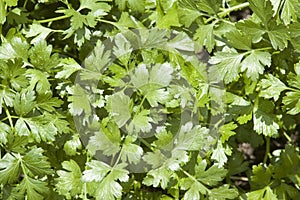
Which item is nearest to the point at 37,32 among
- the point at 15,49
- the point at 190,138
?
the point at 15,49

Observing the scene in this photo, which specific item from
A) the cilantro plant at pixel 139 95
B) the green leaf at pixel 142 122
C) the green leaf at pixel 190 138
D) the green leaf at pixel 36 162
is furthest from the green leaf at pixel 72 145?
the green leaf at pixel 190 138

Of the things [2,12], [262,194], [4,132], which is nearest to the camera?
[4,132]

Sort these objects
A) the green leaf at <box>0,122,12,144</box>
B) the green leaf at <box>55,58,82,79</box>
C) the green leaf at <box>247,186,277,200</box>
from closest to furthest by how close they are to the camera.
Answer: the green leaf at <box>0,122,12,144</box>, the green leaf at <box>55,58,82,79</box>, the green leaf at <box>247,186,277,200</box>

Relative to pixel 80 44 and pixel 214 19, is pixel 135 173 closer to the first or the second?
pixel 80 44

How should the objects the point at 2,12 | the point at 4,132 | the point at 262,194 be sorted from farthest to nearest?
the point at 262,194 < the point at 2,12 < the point at 4,132

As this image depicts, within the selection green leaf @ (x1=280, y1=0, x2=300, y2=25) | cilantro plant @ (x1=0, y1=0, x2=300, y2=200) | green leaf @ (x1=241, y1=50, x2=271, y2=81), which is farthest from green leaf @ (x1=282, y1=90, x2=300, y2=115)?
green leaf @ (x1=280, y1=0, x2=300, y2=25)

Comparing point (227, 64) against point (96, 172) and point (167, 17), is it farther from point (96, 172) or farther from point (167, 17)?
point (96, 172)

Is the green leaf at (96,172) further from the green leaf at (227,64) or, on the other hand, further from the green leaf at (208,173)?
the green leaf at (227,64)

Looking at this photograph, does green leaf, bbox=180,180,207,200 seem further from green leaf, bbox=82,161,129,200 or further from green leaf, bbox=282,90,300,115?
green leaf, bbox=282,90,300,115
